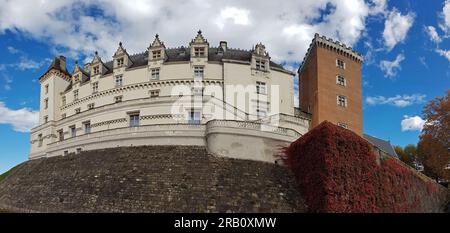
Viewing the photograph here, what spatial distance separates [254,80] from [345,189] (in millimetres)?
17748

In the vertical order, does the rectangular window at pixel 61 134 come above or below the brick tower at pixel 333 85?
below

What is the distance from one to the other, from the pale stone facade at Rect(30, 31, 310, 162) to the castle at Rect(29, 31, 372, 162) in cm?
11

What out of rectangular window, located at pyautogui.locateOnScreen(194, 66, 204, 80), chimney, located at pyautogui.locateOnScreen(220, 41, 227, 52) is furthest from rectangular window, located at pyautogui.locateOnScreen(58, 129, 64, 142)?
chimney, located at pyautogui.locateOnScreen(220, 41, 227, 52)

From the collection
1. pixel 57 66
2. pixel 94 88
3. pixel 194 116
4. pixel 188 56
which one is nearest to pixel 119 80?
pixel 94 88

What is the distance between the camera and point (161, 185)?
25344mm

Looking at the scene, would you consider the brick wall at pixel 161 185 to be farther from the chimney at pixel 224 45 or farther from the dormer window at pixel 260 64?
the chimney at pixel 224 45

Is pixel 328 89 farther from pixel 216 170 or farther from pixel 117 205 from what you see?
pixel 117 205

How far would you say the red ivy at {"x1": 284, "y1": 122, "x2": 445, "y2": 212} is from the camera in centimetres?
2358

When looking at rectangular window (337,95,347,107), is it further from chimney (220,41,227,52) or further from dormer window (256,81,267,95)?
chimney (220,41,227,52)

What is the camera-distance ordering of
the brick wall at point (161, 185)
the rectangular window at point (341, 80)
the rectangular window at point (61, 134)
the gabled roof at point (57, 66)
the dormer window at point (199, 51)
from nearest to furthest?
the brick wall at point (161, 185) → the dormer window at point (199, 51) → the rectangular window at point (341, 80) → the rectangular window at point (61, 134) → the gabled roof at point (57, 66)

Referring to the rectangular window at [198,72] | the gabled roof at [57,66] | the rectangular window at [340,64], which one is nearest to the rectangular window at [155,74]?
the rectangular window at [198,72]

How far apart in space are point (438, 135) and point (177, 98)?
120ft

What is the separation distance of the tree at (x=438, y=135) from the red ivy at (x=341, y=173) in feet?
63.0

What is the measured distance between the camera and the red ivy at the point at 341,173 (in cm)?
2358
